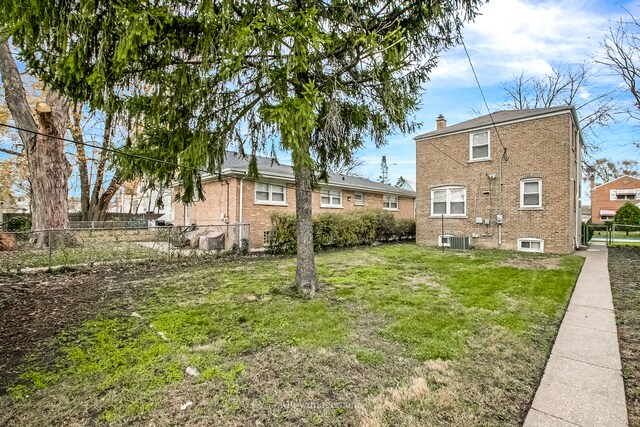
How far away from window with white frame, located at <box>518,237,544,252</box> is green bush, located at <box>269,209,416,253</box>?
5.78 m

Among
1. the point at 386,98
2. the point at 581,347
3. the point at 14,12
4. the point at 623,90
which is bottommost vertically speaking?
the point at 581,347

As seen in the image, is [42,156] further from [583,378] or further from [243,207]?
[583,378]

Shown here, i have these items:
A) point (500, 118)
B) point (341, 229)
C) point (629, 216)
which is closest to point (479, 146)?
point (500, 118)

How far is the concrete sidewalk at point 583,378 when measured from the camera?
2.38 m

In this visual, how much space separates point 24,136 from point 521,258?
18421 mm

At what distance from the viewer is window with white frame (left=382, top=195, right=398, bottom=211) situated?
2045 centimetres

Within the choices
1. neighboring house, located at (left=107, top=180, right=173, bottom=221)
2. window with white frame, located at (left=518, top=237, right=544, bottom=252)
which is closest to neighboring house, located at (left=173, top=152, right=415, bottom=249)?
neighboring house, located at (left=107, top=180, right=173, bottom=221)

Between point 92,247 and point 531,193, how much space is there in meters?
15.9

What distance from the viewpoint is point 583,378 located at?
9.70 feet

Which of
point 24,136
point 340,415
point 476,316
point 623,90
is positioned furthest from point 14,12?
point 623,90

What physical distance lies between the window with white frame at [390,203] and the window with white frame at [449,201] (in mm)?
5643

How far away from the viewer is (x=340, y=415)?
237 centimetres

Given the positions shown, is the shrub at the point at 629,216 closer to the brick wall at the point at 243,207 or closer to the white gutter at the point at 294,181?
the white gutter at the point at 294,181

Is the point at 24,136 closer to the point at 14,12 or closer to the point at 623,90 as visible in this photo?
the point at 14,12
